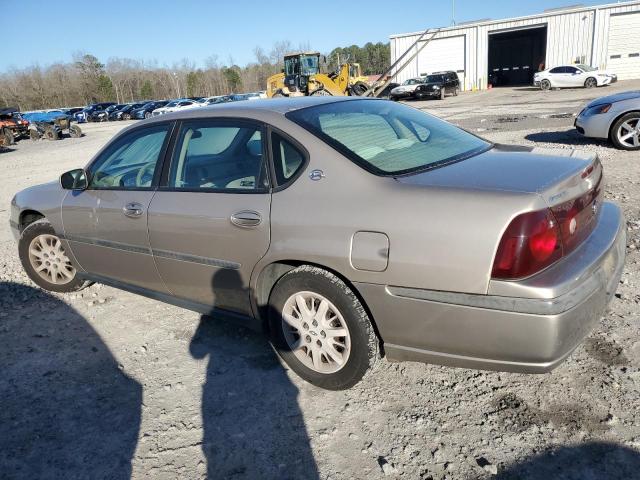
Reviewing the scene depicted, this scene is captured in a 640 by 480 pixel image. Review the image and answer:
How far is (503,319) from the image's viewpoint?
218 cm

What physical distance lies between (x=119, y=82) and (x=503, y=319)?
292ft

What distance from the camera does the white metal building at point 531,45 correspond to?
115ft

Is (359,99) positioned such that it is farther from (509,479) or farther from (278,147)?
(509,479)

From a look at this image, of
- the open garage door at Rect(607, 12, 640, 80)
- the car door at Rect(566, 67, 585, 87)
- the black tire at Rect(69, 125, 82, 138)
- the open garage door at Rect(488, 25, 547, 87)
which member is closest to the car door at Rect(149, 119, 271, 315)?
the black tire at Rect(69, 125, 82, 138)

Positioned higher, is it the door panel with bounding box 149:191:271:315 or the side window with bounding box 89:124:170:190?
the side window with bounding box 89:124:170:190

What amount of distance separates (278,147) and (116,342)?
1981 mm

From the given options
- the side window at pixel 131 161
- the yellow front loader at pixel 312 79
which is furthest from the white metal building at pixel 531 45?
the side window at pixel 131 161

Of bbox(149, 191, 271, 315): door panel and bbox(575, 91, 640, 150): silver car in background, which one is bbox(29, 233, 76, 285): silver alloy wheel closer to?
bbox(149, 191, 271, 315): door panel

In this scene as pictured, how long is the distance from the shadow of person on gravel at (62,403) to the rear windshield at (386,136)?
1.94m

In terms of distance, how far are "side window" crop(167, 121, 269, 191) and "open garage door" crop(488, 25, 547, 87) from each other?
45663mm

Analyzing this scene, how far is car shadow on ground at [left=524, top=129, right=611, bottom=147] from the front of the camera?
9594 millimetres

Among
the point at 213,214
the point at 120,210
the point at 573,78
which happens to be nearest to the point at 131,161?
the point at 120,210

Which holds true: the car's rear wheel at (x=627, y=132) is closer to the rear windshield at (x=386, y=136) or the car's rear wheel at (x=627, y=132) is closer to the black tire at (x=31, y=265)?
the rear windshield at (x=386, y=136)

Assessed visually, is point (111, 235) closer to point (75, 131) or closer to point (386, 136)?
point (386, 136)
